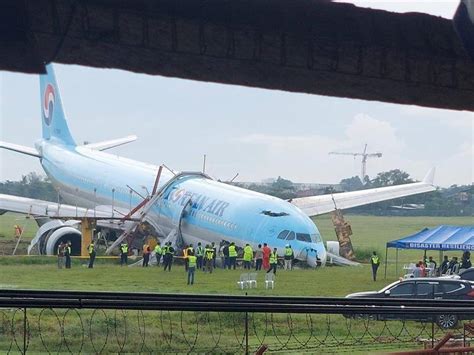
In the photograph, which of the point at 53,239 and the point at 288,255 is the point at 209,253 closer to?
the point at 288,255

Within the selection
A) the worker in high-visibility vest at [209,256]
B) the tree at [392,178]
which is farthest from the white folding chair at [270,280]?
the tree at [392,178]

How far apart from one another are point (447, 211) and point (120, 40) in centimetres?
158

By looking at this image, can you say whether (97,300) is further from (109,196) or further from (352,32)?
(109,196)

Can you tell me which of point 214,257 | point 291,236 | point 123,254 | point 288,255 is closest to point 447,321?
point 214,257

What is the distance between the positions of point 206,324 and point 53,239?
4869 millimetres

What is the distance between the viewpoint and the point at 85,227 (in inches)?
426

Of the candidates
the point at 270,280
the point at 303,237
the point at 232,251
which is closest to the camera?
the point at 270,280

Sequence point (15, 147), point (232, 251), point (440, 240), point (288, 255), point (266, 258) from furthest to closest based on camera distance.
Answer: point (288, 255) → point (232, 251) → point (440, 240) → point (266, 258) → point (15, 147)

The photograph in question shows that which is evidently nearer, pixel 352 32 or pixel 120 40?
pixel 120 40

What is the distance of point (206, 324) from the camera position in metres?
4.08

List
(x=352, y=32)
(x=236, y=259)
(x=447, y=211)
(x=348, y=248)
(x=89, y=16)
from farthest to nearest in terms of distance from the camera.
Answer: (x=236, y=259) → (x=348, y=248) → (x=447, y=211) → (x=352, y=32) → (x=89, y=16)

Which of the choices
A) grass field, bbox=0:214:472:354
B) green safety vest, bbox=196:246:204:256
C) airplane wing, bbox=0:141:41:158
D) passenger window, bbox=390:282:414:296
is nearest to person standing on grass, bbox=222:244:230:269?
green safety vest, bbox=196:246:204:256

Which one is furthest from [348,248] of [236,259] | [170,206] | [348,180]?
[348,180]

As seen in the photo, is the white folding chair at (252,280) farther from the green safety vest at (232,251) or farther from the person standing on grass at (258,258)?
the green safety vest at (232,251)
